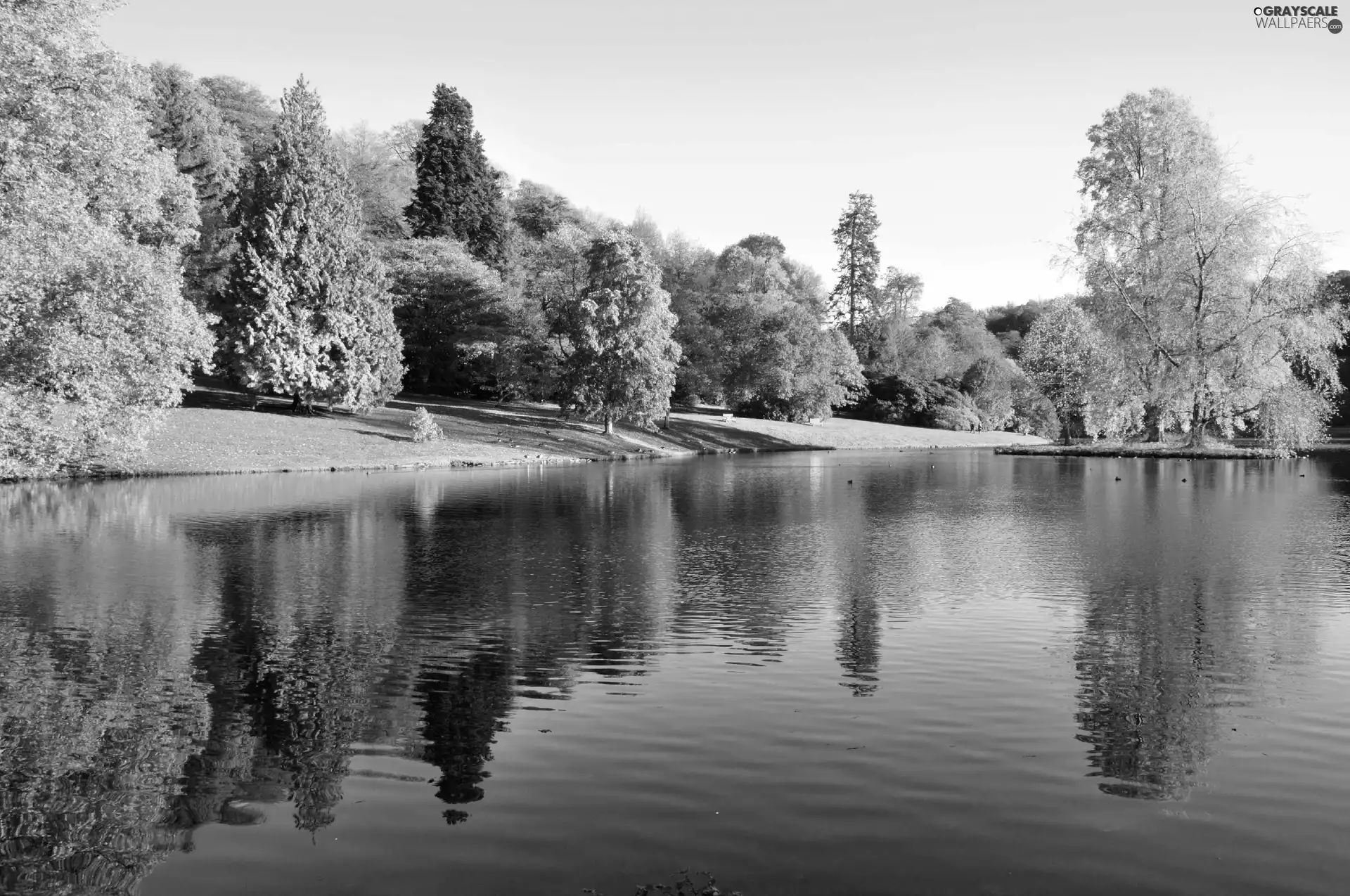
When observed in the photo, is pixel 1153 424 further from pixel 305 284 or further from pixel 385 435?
pixel 305 284

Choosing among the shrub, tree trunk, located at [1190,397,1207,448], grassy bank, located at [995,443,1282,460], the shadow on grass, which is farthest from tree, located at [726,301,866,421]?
the shadow on grass

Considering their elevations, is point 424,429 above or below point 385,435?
above

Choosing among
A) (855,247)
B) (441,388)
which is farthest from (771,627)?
(855,247)

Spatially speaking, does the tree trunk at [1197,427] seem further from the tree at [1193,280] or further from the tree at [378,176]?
the tree at [378,176]

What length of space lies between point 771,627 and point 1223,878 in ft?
28.5

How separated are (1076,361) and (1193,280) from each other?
9653mm

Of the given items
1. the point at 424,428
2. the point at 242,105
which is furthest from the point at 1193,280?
the point at 242,105

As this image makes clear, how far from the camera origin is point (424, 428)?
2210 inches

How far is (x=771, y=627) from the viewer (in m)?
15.5

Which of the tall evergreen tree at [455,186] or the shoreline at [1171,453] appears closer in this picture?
the shoreline at [1171,453]

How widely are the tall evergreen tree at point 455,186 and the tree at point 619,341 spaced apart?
888 inches

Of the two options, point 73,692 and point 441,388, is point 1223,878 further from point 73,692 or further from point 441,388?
point 441,388

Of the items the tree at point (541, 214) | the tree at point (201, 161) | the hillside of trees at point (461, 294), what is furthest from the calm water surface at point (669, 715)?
the tree at point (541, 214)

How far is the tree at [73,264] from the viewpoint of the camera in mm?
27203
